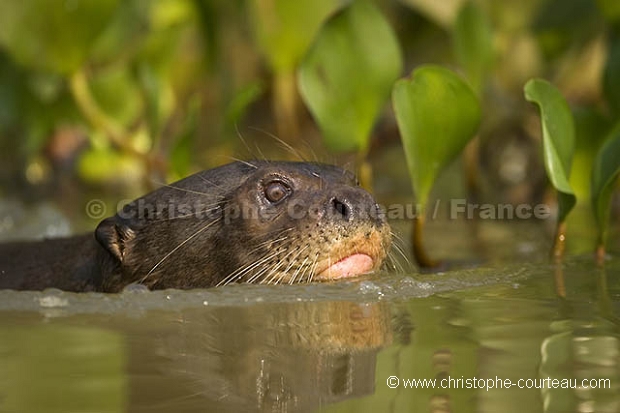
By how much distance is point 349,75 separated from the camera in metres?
4.96

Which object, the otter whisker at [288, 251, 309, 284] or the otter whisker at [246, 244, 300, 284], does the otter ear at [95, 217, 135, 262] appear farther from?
the otter whisker at [288, 251, 309, 284]

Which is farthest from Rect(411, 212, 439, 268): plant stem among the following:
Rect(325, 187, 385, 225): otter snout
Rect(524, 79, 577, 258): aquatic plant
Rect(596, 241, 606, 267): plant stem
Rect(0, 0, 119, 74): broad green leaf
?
Rect(0, 0, 119, 74): broad green leaf

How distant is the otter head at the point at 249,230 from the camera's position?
3623mm

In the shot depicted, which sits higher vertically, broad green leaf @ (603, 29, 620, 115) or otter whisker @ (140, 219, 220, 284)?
broad green leaf @ (603, 29, 620, 115)

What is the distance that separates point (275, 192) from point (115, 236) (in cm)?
62

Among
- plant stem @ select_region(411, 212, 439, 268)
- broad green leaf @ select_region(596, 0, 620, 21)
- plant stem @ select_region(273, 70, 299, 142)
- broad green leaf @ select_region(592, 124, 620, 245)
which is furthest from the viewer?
plant stem @ select_region(273, 70, 299, 142)

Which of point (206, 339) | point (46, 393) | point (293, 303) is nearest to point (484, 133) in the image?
point (293, 303)

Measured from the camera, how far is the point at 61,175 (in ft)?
25.9

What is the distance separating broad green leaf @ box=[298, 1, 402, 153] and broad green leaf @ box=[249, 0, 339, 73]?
151 centimetres

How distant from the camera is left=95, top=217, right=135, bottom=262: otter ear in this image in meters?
3.96

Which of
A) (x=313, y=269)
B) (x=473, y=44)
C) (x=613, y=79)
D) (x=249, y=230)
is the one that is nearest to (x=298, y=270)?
(x=313, y=269)

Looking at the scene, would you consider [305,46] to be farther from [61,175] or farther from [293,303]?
[293,303]

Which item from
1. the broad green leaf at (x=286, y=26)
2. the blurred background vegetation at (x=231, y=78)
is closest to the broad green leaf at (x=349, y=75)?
the blurred background vegetation at (x=231, y=78)

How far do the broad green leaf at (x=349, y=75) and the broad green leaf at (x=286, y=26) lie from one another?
4.94ft
